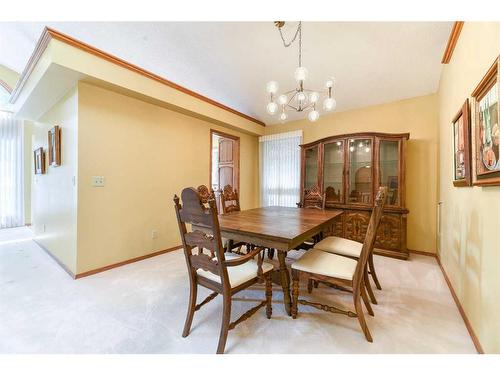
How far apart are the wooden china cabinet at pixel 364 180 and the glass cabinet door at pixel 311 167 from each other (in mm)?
66

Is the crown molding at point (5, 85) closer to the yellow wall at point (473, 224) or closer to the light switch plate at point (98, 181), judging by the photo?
the light switch plate at point (98, 181)

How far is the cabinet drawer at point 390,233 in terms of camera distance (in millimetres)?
2875

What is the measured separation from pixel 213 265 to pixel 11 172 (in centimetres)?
608

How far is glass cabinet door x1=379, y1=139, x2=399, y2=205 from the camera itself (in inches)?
117

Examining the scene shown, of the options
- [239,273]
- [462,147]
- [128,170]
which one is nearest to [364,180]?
[462,147]

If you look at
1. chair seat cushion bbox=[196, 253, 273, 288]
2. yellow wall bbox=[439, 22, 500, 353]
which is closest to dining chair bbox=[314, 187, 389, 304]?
yellow wall bbox=[439, 22, 500, 353]

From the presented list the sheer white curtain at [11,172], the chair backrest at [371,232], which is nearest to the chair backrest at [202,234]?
the chair backrest at [371,232]

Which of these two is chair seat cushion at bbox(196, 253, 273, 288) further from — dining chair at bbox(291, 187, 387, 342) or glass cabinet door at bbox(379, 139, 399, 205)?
glass cabinet door at bbox(379, 139, 399, 205)

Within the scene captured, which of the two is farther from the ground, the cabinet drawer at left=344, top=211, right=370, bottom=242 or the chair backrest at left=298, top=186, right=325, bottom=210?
the chair backrest at left=298, top=186, right=325, bottom=210

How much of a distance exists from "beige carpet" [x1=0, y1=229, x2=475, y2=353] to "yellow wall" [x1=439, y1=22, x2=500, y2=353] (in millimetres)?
218

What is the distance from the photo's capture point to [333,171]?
347 centimetres

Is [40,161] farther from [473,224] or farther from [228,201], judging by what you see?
[473,224]
